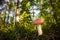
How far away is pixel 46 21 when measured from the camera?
5328 millimetres

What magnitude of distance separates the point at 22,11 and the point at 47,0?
1.05 meters

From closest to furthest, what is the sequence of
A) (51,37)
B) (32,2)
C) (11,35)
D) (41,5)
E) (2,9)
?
(51,37) → (11,35) → (41,5) → (32,2) → (2,9)

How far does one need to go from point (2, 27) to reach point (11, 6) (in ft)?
2.81

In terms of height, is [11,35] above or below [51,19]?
below

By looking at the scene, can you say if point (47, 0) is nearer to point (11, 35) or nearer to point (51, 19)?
point (51, 19)

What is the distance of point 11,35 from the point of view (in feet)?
16.9

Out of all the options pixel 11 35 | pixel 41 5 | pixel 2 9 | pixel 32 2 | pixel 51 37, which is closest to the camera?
pixel 51 37

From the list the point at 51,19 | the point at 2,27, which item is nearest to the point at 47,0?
the point at 51,19

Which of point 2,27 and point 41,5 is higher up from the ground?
point 41,5

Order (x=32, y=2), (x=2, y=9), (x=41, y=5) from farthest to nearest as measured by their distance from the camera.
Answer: (x=2, y=9), (x=32, y=2), (x=41, y=5)

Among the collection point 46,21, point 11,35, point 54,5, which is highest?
point 54,5

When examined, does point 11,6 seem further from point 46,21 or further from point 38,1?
point 46,21

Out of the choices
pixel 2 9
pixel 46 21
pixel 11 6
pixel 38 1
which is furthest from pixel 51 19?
pixel 2 9

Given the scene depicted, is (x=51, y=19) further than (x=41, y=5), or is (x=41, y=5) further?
(x=41, y=5)
